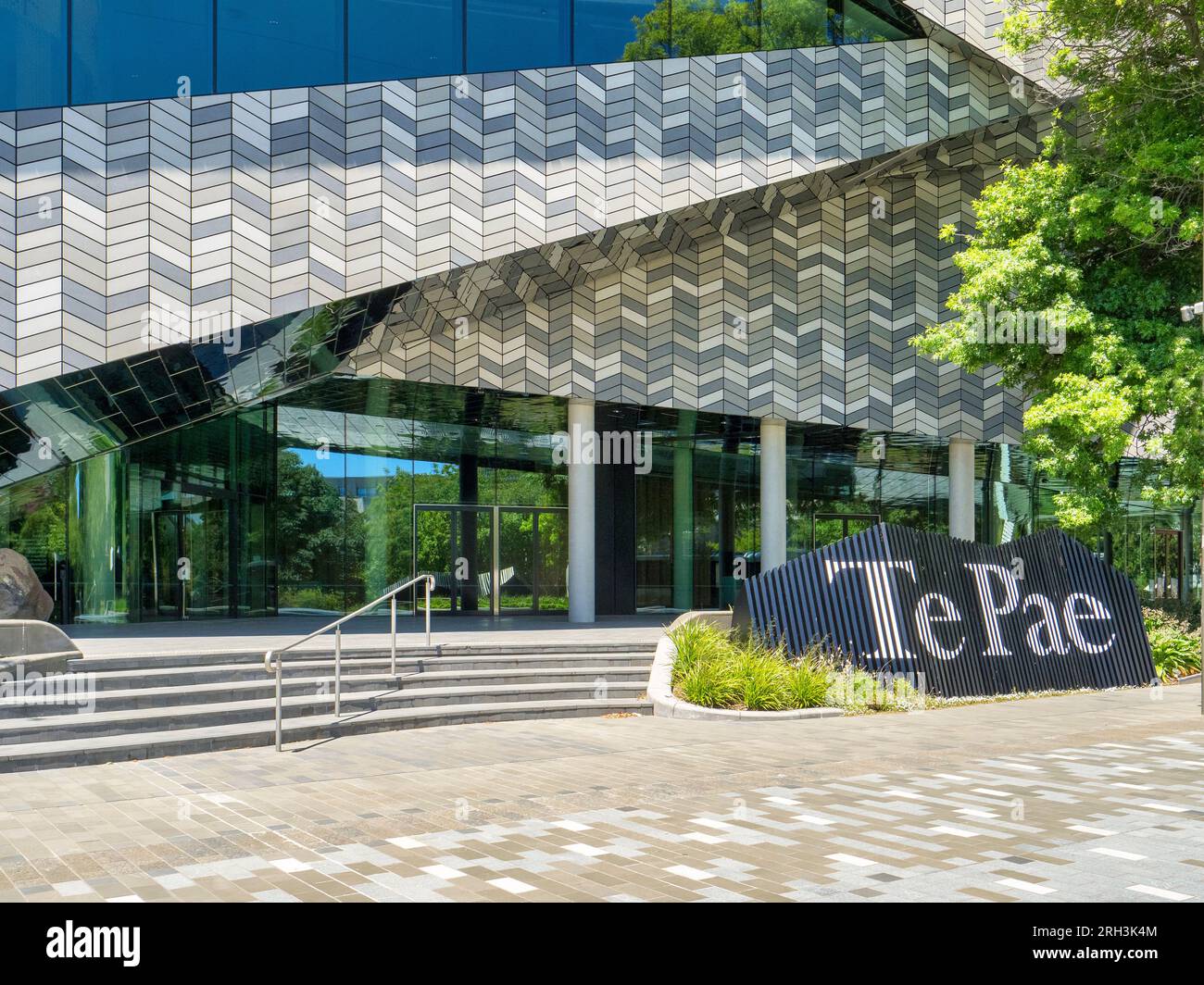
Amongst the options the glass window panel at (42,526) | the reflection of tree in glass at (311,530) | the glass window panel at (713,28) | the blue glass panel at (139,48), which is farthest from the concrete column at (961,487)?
the glass window panel at (42,526)

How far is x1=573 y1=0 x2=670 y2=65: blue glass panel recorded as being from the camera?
19828 millimetres

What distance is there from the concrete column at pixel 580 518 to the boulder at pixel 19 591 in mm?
10071

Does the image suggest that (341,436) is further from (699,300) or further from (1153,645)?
(1153,645)

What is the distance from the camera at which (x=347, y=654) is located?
14.7 m

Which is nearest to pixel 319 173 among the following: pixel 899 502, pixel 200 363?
pixel 200 363

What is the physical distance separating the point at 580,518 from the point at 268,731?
13.1 m

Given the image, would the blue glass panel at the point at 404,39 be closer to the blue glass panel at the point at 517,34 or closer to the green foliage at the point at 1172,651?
the blue glass panel at the point at 517,34

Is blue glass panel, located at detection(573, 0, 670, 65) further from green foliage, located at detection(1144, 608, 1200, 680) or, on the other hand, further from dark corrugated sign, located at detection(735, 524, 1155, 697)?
green foliage, located at detection(1144, 608, 1200, 680)

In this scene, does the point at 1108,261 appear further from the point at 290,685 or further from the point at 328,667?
the point at 290,685

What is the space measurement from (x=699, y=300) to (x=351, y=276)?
8876 millimetres

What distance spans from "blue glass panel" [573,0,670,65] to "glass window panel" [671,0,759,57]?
274mm

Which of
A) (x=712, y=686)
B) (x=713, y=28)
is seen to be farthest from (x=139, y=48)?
(x=712, y=686)

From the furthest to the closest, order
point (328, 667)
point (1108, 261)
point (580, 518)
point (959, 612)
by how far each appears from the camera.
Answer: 1. point (580, 518)
2. point (1108, 261)
3. point (959, 612)
4. point (328, 667)

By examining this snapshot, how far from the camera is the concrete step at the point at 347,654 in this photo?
12188 millimetres
